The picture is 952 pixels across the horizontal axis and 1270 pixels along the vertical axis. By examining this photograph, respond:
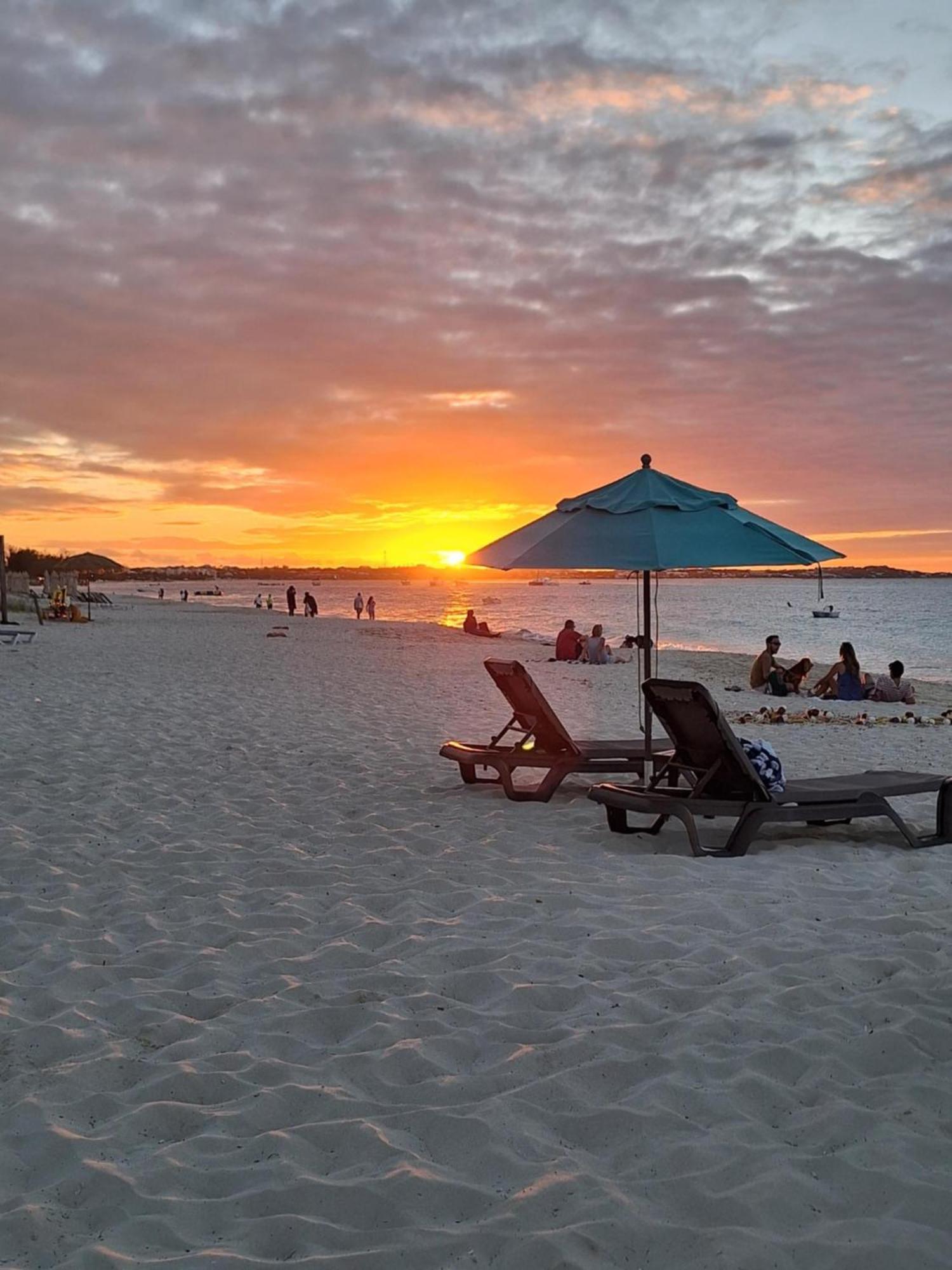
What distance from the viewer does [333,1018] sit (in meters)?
3.60

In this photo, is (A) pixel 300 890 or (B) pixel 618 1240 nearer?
(B) pixel 618 1240

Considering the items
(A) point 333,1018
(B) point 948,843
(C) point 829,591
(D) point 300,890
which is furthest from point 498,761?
(C) point 829,591

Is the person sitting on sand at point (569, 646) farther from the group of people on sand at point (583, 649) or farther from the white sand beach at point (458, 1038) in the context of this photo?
the white sand beach at point (458, 1038)

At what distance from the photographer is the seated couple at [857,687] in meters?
15.3

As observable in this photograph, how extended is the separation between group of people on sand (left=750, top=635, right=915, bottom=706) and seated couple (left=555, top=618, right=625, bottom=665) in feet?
17.9

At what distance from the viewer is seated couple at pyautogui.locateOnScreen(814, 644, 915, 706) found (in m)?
15.3

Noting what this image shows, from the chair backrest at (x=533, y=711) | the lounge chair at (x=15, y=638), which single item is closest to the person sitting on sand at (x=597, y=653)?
A: the lounge chair at (x=15, y=638)

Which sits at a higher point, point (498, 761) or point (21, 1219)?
point (498, 761)

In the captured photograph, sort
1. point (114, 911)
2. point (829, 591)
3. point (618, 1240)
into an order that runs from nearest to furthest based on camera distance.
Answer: point (618, 1240) → point (114, 911) → point (829, 591)

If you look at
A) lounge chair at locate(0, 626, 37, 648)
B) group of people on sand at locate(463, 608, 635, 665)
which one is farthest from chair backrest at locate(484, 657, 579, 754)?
lounge chair at locate(0, 626, 37, 648)

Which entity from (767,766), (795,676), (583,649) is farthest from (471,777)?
(583,649)

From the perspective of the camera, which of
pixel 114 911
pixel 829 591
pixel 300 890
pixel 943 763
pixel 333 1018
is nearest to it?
pixel 333 1018

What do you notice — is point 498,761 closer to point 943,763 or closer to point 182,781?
point 182,781

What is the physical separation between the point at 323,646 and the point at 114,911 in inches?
813
